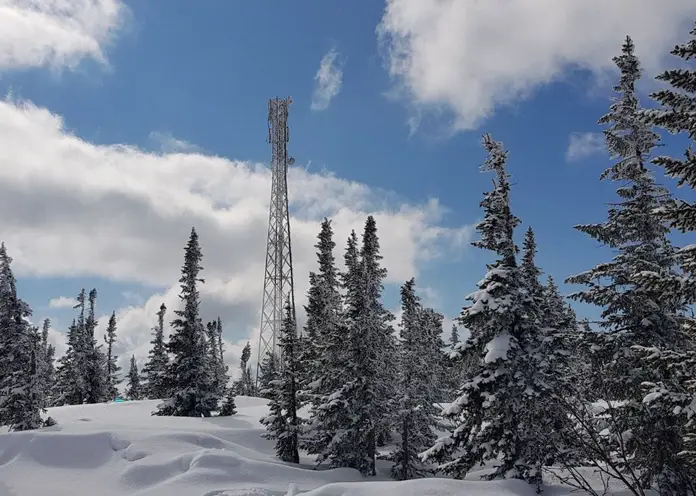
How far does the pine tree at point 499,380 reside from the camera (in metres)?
17.4

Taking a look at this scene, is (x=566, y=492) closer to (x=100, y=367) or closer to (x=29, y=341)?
(x=29, y=341)

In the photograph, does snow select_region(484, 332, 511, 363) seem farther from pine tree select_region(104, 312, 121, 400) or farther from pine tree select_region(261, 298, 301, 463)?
pine tree select_region(104, 312, 121, 400)

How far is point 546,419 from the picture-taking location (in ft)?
55.7

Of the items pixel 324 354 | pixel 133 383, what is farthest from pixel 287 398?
pixel 133 383

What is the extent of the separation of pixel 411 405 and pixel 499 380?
12.6 meters

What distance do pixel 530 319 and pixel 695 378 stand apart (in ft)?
25.3

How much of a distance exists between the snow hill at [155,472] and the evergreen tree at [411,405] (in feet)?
12.8

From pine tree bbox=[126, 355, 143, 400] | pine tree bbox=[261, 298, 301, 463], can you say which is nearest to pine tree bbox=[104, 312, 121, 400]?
pine tree bbox=[126, 355, 143, 400]

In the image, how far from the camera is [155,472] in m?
21.5

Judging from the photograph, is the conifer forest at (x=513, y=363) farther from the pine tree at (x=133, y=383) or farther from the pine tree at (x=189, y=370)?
the pine tree at (x=133, y=383)

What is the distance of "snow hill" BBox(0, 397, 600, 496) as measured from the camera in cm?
1554

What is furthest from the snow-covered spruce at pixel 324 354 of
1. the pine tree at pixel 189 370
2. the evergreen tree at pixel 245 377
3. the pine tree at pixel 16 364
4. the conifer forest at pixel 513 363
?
the evergreen tree at pixel 245 377

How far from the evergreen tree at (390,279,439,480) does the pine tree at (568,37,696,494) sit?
13599 millimetres

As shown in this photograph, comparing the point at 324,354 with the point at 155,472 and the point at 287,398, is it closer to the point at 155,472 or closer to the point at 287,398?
the point at 287,398
